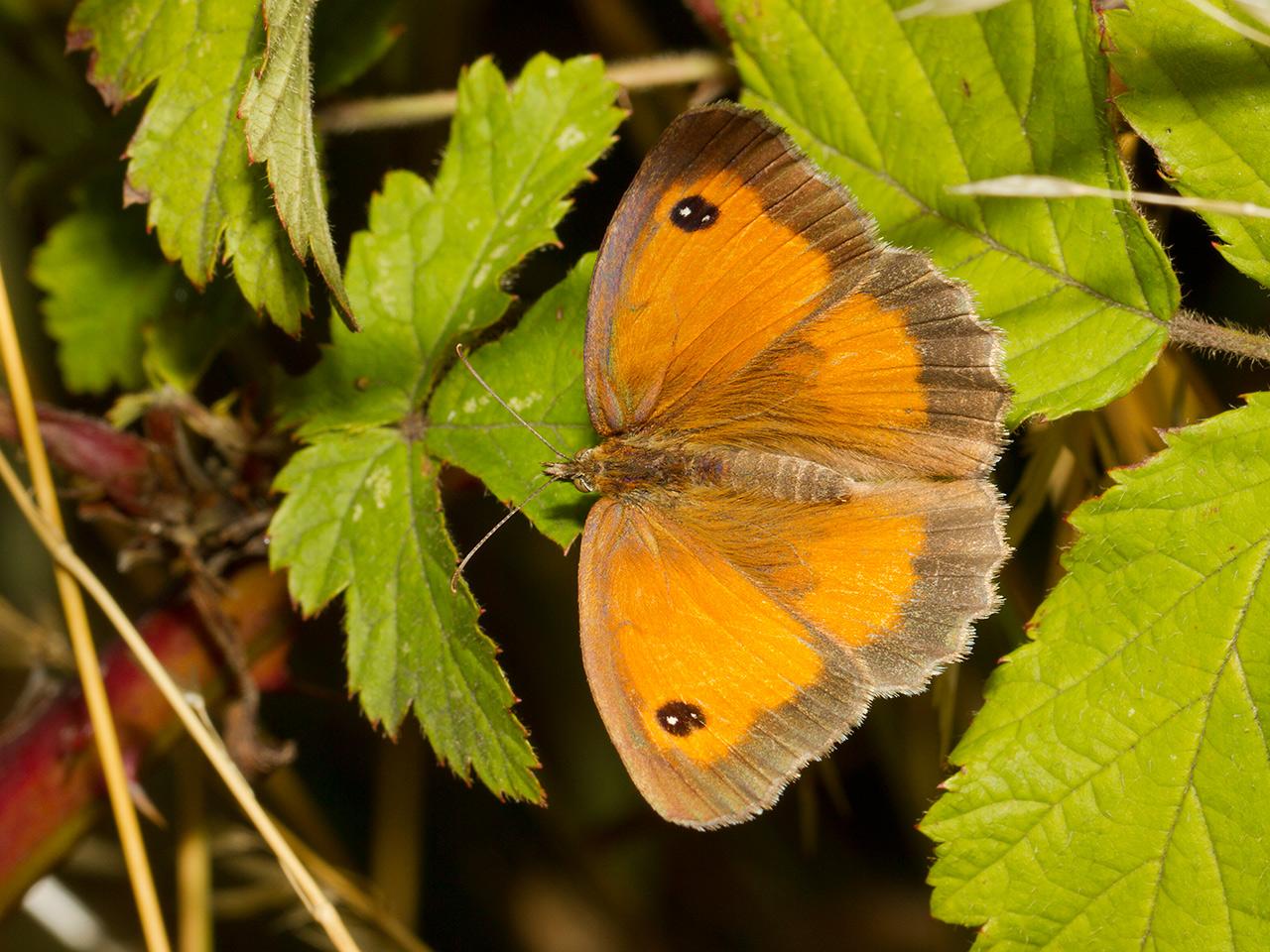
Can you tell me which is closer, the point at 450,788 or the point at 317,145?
the point at 317,145

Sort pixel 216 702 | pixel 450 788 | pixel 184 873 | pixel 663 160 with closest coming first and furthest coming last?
pixel 663 160 → pixel 216 702 → pixel 184 873 → pixel 450 788

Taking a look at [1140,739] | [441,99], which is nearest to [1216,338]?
[1140,739]

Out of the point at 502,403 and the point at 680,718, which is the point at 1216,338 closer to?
the point at 680,718

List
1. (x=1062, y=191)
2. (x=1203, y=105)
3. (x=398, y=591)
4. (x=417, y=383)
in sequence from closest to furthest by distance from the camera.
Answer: (x=1062, y=191)
(x=1203, y=105)
(x=398, y=591)
(x=417, y=383)

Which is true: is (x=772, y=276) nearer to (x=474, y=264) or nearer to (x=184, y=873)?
(x=474, y=264)

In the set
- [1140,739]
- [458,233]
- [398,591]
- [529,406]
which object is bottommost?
[1140,739]

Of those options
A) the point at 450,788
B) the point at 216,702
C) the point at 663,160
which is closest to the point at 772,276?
the point at 663,160
